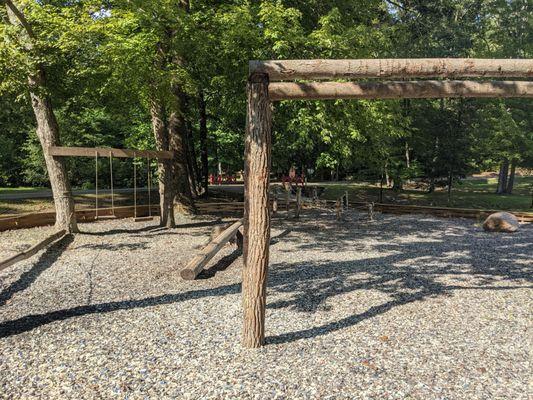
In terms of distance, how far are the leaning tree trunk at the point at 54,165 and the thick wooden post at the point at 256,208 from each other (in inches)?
369

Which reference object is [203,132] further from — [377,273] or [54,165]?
[377,273]

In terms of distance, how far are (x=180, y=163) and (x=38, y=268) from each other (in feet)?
29.3

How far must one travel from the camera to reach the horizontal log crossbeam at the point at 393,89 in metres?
5.65

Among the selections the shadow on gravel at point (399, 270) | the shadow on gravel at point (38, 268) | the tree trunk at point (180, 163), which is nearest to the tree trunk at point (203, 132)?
the tree trunk at point (180, 163)

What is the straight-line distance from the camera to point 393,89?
572 cm

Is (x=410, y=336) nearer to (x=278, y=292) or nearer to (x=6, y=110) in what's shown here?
(x=278, y=292)

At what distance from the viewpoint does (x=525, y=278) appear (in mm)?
9047

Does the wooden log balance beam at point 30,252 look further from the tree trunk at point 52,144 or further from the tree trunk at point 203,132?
the tree trunk at point 203,132

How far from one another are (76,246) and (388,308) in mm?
8894

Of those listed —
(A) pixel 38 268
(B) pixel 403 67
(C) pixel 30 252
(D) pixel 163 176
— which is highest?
(B) pixel 403 67

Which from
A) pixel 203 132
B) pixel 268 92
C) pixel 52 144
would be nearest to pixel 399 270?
pixel 268 92

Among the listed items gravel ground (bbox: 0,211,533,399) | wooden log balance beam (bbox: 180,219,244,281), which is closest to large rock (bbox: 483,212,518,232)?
gravel ground (bbox: 0,211,533,399)

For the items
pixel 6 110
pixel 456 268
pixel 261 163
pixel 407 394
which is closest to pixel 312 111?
pixel 456 268

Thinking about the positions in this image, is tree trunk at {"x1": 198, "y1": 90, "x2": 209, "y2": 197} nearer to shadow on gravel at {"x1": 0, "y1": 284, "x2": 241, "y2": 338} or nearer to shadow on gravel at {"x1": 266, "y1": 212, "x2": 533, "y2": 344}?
shadow on gravel at {"x1": 266, "y1": 212, "x2": 533, "y2": 344}
